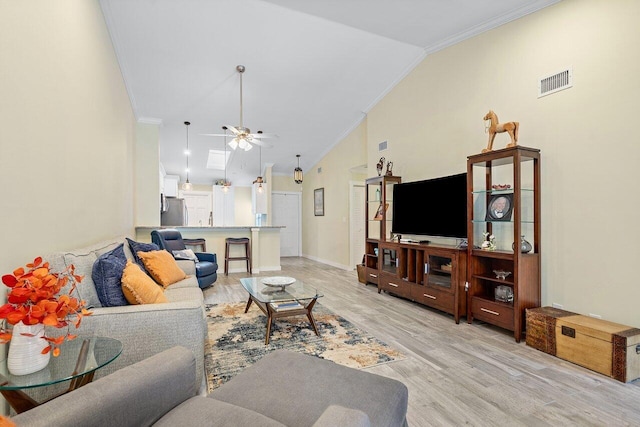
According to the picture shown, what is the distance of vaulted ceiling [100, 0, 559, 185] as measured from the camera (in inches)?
133

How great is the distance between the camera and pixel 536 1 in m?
3.04

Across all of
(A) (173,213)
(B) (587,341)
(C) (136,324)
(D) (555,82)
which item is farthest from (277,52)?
(A) (173,213)

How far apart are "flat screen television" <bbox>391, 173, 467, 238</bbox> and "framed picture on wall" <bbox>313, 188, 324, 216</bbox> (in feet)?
11.2

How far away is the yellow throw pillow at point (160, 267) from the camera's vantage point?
10.1ft

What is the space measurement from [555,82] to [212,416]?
3750 mm

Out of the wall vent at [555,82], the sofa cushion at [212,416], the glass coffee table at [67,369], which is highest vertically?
the wall vent at [555,82]

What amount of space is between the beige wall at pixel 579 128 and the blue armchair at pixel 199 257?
3.93 m

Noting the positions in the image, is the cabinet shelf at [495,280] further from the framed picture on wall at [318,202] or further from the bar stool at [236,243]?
the framed picture on wall at [318,202]

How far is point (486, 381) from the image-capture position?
7.02 ft

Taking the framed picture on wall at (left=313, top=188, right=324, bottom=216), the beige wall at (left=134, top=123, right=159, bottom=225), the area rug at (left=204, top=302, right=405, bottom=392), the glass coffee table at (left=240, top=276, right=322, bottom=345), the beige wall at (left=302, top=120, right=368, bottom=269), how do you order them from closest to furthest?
1. the area rug at (left=204, top=302, right=405, bottom=392)
2. the glass coffee table at (left=240, top=276, right=322, bottom=345)
3. the beige wall at (left=134, top=123, right=159, bottom=225)
4. the beige wall at (left=302, top=120, right=368, bottom=269)
5. the framed picture on wall at (left=313, top=188, right=324, bottom=216)

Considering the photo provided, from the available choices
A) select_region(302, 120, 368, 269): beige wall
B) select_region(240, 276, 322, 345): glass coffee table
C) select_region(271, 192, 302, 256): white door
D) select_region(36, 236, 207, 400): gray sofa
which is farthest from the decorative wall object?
select_region(271, 192, 302, 256): white door

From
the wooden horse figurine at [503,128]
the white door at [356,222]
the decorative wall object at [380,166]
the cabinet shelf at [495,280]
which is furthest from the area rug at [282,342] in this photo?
the white door at [356,222]

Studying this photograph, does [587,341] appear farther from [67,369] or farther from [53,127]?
[53,127]

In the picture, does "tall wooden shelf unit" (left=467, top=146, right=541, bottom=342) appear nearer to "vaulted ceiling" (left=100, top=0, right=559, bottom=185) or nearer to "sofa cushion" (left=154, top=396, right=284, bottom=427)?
"vaulted ceiling" (left=100, top=0, right=559, bottom=185)
